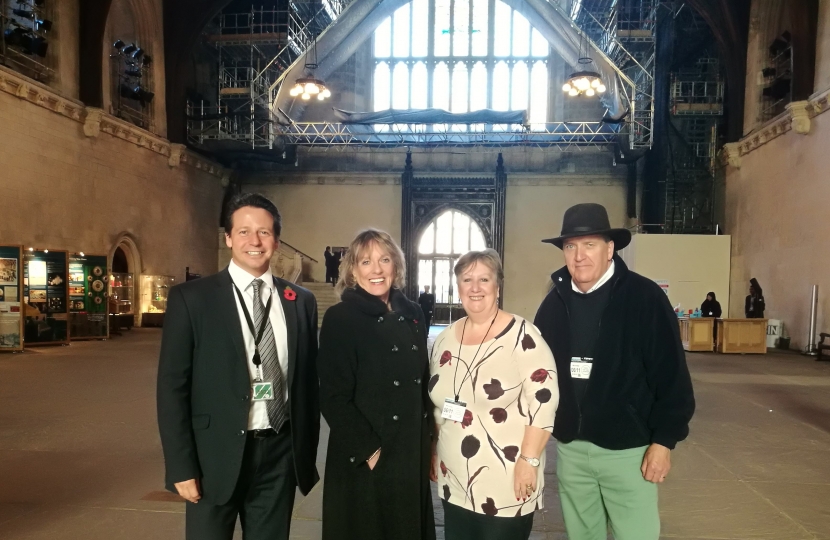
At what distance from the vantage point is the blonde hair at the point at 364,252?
2146 millimetres

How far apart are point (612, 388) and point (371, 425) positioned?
0.93 m

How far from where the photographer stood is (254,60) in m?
19.5

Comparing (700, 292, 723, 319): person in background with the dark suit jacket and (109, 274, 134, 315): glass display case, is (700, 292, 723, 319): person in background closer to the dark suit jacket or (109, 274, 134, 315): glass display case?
the dark suit jacket

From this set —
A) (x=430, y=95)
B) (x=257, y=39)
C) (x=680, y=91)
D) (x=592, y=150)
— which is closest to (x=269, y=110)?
(x=257, y=39)

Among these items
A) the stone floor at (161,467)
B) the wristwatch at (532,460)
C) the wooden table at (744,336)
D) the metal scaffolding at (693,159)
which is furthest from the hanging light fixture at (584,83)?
the wristwatch at (532,460)

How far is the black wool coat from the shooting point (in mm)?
2049

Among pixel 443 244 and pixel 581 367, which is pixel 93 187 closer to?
pixel 443 244

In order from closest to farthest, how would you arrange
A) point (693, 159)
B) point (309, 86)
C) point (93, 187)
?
1. point (93, 187)
2. point (309, 86)
3. point (693, 159)

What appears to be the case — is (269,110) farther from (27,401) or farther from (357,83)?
(27,401)

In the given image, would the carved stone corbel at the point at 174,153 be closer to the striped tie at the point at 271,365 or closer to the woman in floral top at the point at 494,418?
the striped tie at the point at 271,365

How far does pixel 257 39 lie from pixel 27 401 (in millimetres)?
14275

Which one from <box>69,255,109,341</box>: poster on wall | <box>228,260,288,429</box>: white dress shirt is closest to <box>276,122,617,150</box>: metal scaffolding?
<box>69,255,109,341</box>: poster on wall

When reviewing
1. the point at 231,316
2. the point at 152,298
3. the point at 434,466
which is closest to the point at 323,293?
the point at 152,298

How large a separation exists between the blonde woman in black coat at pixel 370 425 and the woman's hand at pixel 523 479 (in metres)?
0.36
